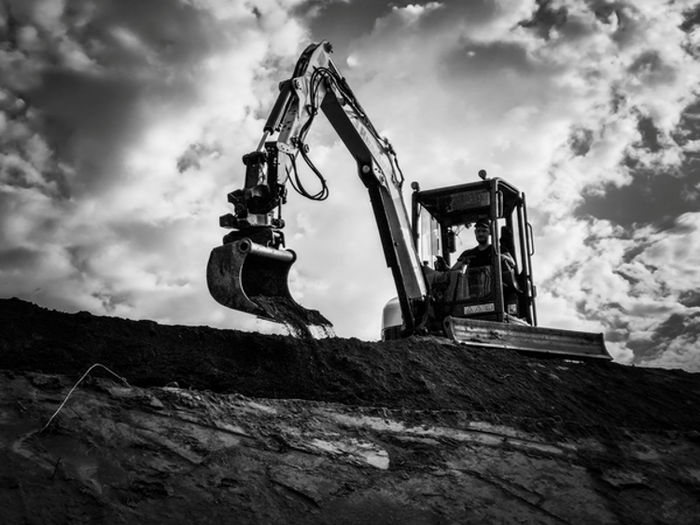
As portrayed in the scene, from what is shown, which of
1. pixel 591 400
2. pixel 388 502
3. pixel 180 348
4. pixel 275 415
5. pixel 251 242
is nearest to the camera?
pixel 388 502

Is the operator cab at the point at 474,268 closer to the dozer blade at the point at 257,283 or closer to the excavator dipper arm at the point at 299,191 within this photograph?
the excavator dipper arm at the point at 299,191

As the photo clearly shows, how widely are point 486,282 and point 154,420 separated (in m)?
5.58

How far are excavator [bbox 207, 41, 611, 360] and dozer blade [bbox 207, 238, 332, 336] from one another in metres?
0.01

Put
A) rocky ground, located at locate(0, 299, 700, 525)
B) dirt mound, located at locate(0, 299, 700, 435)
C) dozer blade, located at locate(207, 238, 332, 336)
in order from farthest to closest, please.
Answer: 1. dozer blade, located at locate(207, 238, 332, 336)
2. dirt mound, located at locate(0, 299, 700, 435)
3. rocky ground, located at locate(0, 299, 700, 525)

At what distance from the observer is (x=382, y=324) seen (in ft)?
32.9

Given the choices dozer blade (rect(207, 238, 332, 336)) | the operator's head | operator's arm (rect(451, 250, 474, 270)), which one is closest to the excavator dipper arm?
dozer blade (rect(207, 238, 332, 336))

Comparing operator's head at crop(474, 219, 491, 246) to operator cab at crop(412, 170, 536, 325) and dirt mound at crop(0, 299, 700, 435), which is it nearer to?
operator cab at crop(412, 170, 536, 325)

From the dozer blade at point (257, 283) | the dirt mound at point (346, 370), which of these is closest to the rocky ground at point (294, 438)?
the dirt mound at point (346, 370)

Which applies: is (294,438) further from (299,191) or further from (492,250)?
(492,250)

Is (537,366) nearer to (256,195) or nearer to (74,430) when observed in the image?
(256,195)

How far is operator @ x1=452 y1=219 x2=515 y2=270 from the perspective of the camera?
29.3ft

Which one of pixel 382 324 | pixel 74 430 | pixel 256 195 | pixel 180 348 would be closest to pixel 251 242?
pixel 256 195

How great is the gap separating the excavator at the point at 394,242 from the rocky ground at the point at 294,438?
0.73 m

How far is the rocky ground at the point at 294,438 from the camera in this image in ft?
12.1
